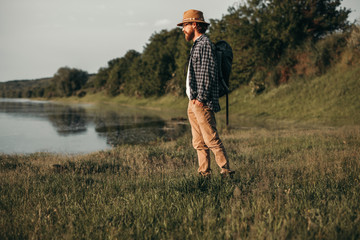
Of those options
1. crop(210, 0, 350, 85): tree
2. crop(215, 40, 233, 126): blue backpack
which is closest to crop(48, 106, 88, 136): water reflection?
crop(215, 40, 233, 126): blue backpack

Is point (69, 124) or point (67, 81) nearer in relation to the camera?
point (69, 124)

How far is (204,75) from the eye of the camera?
3.77 m

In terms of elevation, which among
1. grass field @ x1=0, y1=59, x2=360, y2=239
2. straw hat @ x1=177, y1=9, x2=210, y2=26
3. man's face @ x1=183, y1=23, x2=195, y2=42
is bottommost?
grass field @ x1=0, y1=59, x2=360, y2=239

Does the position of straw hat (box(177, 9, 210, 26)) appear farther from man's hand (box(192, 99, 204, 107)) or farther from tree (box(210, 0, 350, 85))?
tree (box(210, 0, 350, 85))

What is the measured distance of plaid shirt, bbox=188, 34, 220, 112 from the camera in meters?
3.75

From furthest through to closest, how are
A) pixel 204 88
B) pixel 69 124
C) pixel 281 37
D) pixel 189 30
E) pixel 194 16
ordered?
pixel 281 37, pixel 69 124, pixel 189 30, pixel 194 16, pixel 204 88

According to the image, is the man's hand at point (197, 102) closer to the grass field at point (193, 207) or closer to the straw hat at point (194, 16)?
the grass field at point (193, 207)

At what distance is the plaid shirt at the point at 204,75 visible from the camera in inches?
148

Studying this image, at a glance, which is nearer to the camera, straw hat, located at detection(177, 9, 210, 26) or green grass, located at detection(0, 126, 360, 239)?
green grass, located at detection(0, 126, 360, 239)

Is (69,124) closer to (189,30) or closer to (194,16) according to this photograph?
(189,30)

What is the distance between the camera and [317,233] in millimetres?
2244

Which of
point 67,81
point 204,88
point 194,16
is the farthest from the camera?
point 67,81

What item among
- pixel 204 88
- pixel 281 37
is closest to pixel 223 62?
pixel 204 88

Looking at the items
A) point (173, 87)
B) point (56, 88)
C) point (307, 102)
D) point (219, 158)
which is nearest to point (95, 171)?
point (219, 158)
